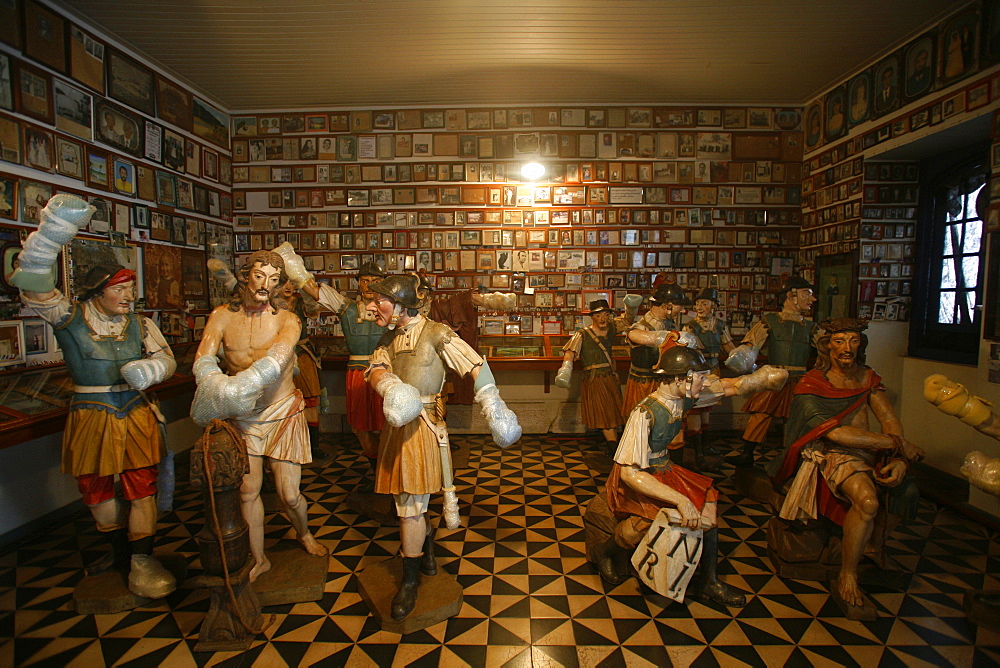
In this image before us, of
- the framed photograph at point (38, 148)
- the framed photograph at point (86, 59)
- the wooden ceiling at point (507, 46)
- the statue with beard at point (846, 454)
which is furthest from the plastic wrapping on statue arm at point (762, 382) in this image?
the framed photograph at point (86, 59)

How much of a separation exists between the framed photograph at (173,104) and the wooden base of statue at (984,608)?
8.43 meters

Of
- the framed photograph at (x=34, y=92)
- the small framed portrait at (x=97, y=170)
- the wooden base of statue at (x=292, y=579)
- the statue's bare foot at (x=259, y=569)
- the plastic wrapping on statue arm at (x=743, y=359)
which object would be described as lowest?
the wooden base of statue at (x=292, y=579)

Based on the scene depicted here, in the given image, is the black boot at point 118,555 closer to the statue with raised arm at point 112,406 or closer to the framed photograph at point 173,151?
the statue with raised arm at point 112,406

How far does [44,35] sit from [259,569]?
491cm

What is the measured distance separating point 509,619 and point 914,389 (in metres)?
5.19

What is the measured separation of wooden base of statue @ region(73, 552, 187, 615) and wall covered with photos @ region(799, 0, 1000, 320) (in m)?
7.02

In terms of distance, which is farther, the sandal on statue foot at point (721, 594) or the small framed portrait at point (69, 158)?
the small framed portrait at point (69, 158)

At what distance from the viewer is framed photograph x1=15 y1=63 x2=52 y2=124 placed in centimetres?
395

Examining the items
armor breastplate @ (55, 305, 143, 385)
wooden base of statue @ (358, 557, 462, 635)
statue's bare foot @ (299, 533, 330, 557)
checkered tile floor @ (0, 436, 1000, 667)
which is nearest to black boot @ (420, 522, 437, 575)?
wooden base of statue @ (358, 557, 462, 635)

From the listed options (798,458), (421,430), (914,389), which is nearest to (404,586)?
(421,430)

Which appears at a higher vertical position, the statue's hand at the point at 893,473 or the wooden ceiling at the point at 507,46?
the wooden ceiling at the point at 507,46

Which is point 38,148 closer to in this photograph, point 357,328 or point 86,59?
point 86,59

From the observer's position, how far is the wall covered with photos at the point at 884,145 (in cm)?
436

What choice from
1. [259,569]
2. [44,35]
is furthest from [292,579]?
[44,35]
